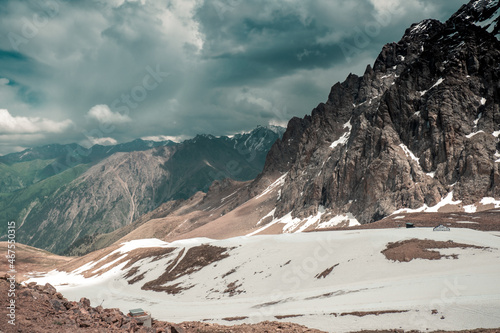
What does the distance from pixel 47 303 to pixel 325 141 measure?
171m

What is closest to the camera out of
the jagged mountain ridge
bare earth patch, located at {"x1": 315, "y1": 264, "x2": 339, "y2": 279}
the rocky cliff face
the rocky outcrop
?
the rocky outcrop

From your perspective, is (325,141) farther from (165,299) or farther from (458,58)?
(165,299)

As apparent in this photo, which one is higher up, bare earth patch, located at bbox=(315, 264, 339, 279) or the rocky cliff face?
the rocky cliff face

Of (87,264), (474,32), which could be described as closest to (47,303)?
(87,264)

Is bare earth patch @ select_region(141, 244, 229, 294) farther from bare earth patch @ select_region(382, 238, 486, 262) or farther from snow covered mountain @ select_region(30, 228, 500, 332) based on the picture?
bare earth patch @ select_region(382, 238, 486, 262)

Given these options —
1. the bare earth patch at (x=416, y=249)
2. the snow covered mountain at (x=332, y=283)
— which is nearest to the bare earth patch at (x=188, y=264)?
the snow covered mountain at (x=332, y=283)

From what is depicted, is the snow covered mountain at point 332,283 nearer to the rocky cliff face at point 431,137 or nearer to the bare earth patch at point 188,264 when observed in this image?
the bare earth patch at point 188,264

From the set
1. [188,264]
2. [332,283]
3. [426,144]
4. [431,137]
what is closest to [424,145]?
[426,144]

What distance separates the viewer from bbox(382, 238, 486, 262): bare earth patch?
1587 inches

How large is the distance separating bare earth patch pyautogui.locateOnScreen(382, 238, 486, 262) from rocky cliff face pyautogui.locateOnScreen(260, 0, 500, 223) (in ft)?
220

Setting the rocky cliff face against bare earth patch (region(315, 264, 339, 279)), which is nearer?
bare earth patch (region(315, 264, 339, 279))

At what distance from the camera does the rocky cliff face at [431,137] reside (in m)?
105

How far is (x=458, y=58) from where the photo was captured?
387 ft

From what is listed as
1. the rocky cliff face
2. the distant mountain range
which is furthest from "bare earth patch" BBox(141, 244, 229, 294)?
the rocky cliff face
